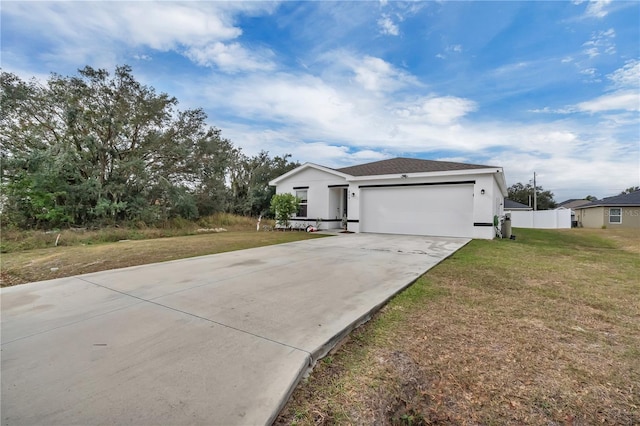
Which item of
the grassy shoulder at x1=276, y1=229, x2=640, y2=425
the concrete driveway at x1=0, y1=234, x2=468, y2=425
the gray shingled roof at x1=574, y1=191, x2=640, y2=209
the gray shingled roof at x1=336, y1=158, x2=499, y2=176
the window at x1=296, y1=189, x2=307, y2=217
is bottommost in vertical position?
the grassy shoulder at x1=276, y1=229, x2=640, y2=425

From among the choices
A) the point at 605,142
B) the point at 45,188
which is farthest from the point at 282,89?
the point at 605,142

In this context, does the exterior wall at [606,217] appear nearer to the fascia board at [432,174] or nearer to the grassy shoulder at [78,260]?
the fascia board at [432,174]

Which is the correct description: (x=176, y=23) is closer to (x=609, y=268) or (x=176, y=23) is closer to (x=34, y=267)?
(x=34, y=267)

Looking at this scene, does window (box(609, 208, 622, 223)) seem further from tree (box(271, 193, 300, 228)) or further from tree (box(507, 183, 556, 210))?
tree (box(271, 193, 300, 228))

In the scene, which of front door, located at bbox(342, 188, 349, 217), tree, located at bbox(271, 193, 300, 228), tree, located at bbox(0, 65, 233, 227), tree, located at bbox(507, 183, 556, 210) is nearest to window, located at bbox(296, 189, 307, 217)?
tree, located at bbox(271, 193, 300, 228)

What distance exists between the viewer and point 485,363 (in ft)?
7.75

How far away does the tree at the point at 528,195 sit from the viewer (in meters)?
45.7

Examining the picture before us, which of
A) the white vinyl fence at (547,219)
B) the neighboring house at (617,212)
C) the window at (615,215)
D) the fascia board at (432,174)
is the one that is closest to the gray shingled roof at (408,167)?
the fascia board at (432,174)

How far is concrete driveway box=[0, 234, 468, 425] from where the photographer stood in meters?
1.76

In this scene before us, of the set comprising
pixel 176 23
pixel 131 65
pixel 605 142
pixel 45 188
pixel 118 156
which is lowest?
pixel 45 188

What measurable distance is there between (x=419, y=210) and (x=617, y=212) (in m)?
24.9

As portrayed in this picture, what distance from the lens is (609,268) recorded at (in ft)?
19.8

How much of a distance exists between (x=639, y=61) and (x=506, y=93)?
13.2 ft

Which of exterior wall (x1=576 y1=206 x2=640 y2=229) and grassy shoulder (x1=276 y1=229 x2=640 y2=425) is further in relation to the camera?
exterior wall (x1=576 y1=206 x2=640 y2=229)
